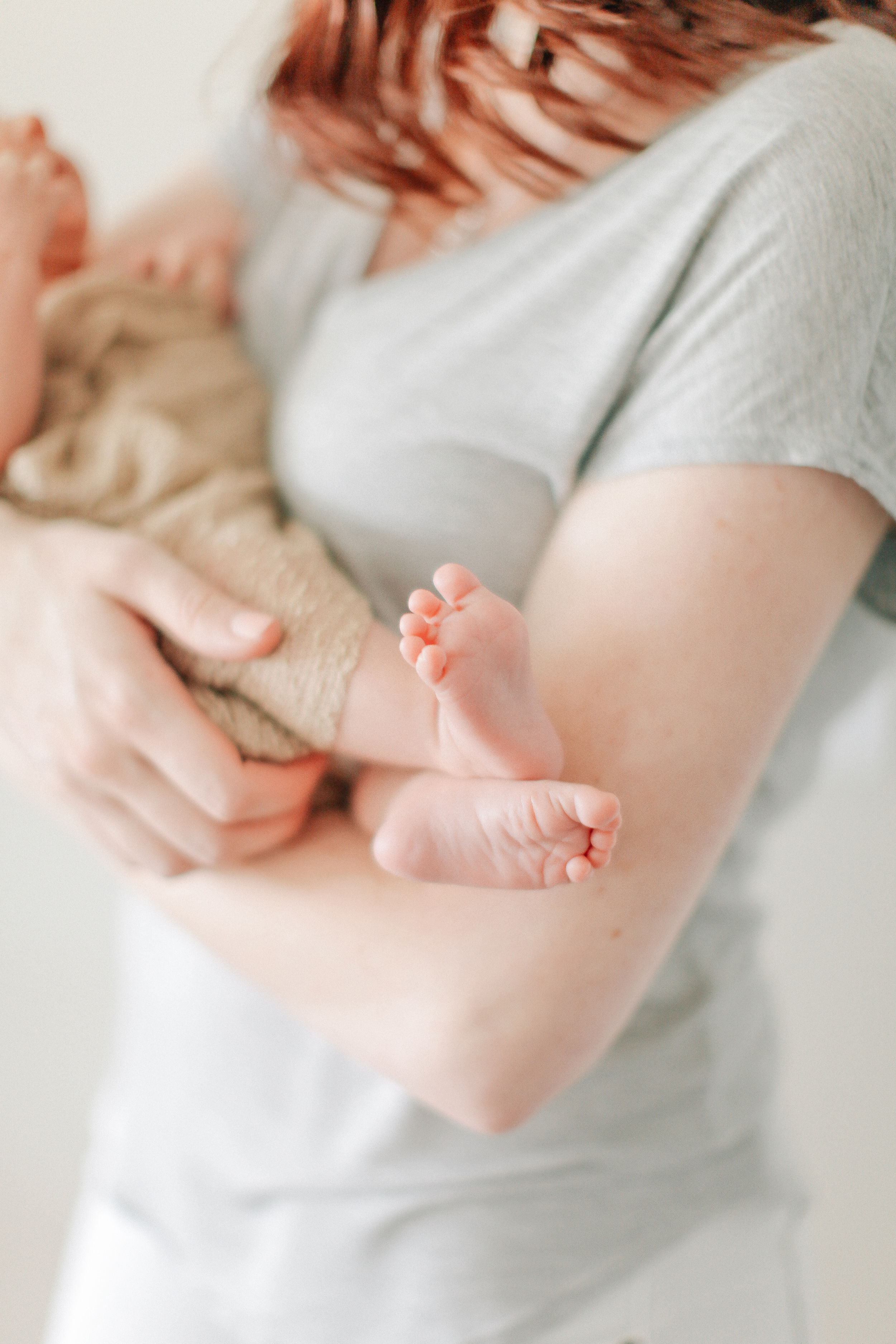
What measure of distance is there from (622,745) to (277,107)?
1.94 feet

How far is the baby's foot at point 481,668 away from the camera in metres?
0.39

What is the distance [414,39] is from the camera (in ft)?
1.94

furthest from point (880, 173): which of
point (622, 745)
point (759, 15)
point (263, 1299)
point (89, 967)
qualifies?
point (89, 967)

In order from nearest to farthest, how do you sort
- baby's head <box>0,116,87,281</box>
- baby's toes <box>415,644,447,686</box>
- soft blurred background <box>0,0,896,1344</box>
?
baby's toes <box>415,644,447,686</box>, baby's head <box>0,116,87,281</box>, soft blurred background <box>0,0,896,1344</box>

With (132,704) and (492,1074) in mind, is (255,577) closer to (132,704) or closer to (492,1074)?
(132,704)

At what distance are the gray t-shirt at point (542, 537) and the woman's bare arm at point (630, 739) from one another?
0.11ft

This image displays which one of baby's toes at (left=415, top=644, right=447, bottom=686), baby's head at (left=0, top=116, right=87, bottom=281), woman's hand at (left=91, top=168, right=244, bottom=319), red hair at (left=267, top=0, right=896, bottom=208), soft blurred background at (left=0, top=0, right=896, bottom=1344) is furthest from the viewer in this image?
soft blurred background at (left=0, top=0, right=896, bottom=1344)

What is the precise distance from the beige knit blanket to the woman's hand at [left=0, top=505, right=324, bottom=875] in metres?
0.02

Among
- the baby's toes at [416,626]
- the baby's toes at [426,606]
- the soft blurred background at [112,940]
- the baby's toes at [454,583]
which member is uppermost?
the baby's toes at [454,583]

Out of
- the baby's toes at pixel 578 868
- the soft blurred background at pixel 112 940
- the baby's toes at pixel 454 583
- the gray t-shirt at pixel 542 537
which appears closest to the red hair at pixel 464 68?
the gray t-shirt at pixel 542 537

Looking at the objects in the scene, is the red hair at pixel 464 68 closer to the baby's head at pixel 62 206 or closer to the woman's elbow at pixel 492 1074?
the baby's head at pixel 62 206

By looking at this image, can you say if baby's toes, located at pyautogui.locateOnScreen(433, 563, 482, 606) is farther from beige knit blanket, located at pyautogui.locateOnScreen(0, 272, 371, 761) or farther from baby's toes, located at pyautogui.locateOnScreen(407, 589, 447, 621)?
beige knit blanket, located at pyautogui.locateOnScreen(0, 272, 371, 761)

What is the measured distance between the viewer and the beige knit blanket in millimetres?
541

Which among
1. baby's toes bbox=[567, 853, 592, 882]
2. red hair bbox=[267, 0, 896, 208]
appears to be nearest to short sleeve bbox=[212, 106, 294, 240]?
red hair bbox=[267, 0, 896, 208]
